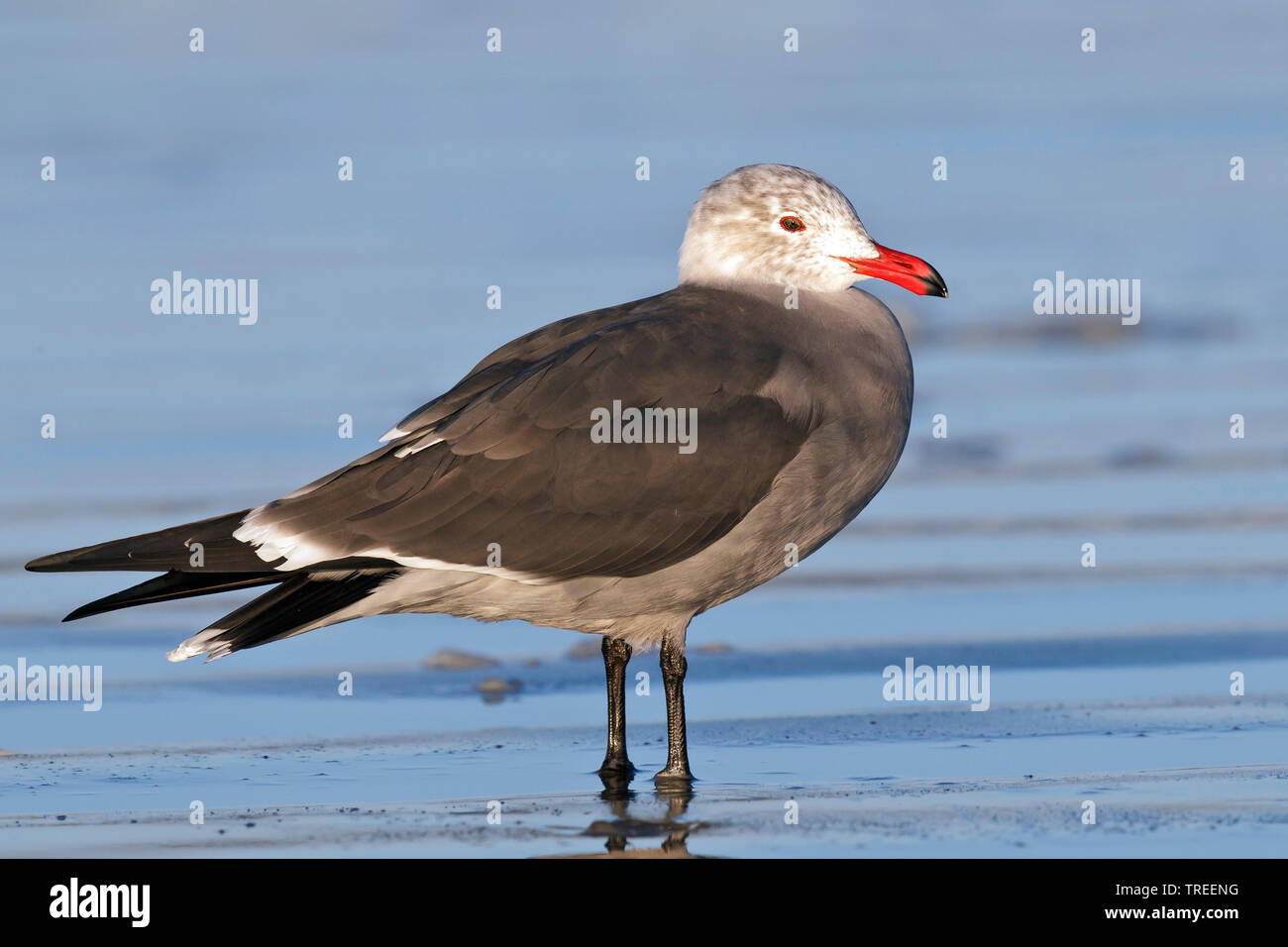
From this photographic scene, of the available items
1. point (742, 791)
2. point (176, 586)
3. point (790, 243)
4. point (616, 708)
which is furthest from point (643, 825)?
point (790, 243)

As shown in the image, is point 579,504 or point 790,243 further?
point 790,243

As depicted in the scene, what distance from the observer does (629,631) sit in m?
7.57

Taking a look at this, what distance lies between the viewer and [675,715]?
728 centimetres

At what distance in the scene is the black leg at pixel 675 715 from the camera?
23.5ft

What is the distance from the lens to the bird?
7.02m

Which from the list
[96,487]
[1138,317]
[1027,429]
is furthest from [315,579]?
[1138,317]

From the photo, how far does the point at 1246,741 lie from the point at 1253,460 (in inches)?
214

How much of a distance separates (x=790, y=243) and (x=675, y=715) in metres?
1.88

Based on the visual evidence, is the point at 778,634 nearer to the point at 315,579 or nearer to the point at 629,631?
the point at 629,631
